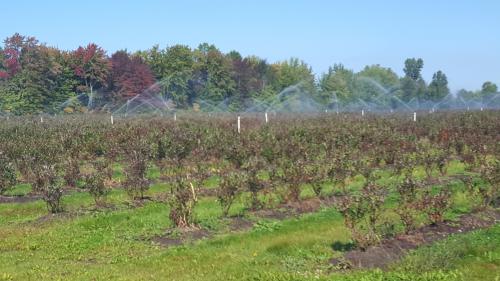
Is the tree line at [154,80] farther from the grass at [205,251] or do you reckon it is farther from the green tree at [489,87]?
the grass at [205,251]

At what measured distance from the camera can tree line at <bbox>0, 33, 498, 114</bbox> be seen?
54.8 m

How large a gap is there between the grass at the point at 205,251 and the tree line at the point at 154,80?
44.7 meters

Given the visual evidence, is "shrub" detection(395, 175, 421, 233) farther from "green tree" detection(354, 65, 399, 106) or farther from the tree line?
"green tree" detection(354, 65, 399, 106)

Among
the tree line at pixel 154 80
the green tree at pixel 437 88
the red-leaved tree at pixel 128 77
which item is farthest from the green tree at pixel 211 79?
the green tree at pixel 437 88

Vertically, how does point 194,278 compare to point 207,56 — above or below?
below

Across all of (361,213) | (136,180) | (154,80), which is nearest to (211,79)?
(154,80)

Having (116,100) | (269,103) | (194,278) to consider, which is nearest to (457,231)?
(194,278)

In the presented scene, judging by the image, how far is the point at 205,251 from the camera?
9133 millimetres

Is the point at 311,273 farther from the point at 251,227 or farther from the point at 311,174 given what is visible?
the point at 311,174

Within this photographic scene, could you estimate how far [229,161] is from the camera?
19.4 metres

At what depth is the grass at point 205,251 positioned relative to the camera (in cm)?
771

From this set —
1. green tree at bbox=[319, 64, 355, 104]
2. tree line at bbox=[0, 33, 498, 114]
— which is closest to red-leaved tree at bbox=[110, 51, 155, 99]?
tree line at bbox=[0, 33, 498, 114]

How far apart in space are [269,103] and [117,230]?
56462mm

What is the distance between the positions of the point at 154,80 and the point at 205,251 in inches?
2160
